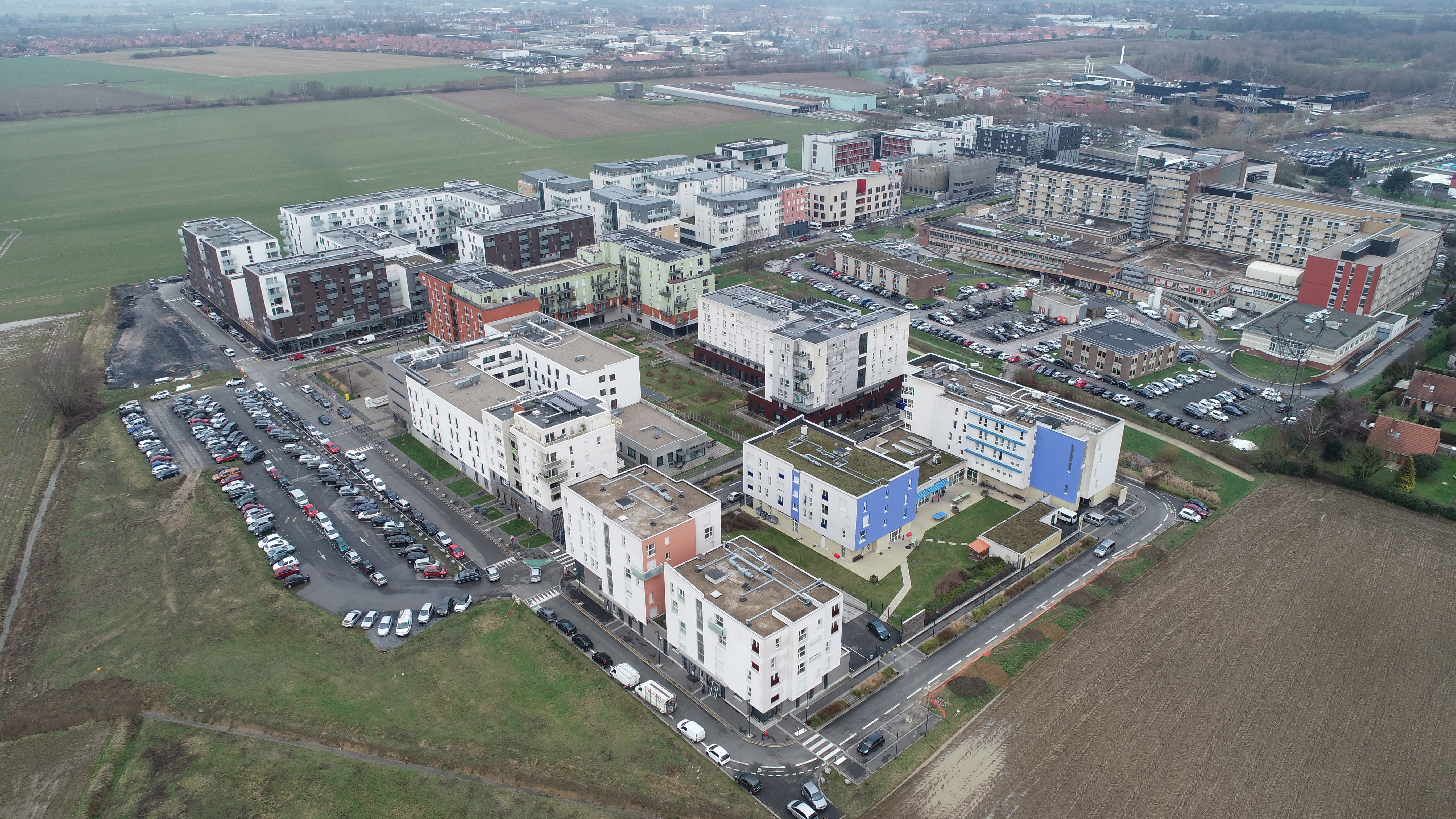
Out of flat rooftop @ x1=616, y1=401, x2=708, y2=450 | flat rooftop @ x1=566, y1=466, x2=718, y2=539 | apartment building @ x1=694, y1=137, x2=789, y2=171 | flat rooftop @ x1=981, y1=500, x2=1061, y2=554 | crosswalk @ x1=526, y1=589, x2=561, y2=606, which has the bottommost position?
crosswalk @ x1=526, y1=589, x2=561, y2=606

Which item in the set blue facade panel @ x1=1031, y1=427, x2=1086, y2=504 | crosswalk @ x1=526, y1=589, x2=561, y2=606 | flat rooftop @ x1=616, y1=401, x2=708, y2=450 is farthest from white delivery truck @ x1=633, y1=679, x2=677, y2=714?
blue facade panel @ x1=1031, y1=427, x2=1086, y2=504

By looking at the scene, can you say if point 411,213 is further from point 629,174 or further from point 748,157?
point 748,157

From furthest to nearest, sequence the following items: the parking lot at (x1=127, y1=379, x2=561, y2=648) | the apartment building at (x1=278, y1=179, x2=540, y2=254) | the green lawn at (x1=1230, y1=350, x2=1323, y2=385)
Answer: the apartment building at (x1=278, y1=179, x2=540, y2=254) < the green lawn at (x1=1230, y1=350, x2=1323, y2=385) < the parking lot at (x1=127, y1=379, x2=561, y2=648)

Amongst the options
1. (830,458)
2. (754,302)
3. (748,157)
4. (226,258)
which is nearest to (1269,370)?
(754,302)

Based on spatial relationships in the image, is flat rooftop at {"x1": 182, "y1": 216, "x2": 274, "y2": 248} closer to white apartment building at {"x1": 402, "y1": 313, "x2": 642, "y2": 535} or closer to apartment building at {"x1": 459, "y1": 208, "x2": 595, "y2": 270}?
apartment building at {"x1": 459, "y1": 208, "x2": 595, "y2": 270}

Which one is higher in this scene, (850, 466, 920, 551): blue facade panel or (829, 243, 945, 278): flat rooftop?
(829, 243, 945, 278): flat rooftop

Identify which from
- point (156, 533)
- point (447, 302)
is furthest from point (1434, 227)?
point (156, 533)
